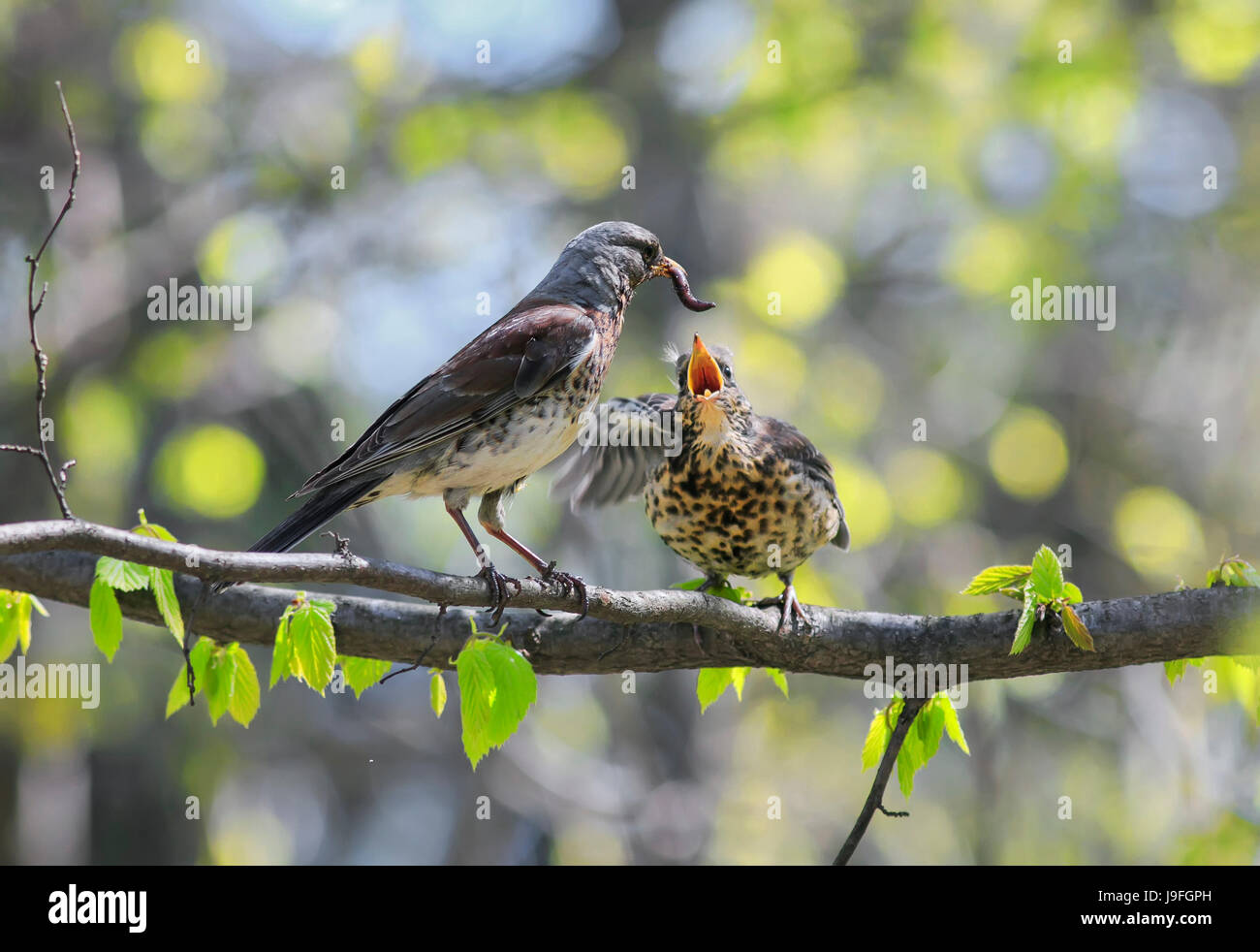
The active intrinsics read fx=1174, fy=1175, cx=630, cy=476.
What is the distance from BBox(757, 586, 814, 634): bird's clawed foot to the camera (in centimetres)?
326

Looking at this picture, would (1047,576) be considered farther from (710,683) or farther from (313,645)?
(313,645)

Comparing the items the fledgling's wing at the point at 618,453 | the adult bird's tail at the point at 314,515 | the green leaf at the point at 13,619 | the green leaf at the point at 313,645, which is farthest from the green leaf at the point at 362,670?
the fledgling's wing at the point at 618,453

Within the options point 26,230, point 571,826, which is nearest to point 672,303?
point 571,826

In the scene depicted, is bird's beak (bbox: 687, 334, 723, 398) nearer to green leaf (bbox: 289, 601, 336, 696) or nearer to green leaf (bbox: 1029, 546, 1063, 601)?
green leaf (bbox: 1029, 546, 1063, 601)

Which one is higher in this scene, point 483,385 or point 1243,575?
point 483,385

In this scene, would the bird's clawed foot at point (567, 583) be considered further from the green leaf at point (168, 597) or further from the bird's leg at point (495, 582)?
the green leaf at point (168, 597)

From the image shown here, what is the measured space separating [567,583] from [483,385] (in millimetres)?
754

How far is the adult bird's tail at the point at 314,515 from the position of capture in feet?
9.38

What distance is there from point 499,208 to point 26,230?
3.04 m

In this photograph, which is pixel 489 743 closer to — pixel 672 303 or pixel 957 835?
pixel 672 303

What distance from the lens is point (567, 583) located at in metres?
2.98

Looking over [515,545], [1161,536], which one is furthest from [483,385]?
[1161,536]

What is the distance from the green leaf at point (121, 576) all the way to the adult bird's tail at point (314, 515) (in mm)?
164

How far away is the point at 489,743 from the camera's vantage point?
8.02ft
